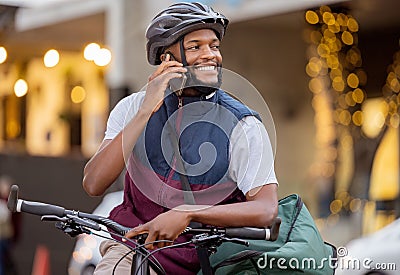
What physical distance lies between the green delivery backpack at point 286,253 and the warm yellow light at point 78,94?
21623 millimetres

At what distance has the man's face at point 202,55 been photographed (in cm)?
374

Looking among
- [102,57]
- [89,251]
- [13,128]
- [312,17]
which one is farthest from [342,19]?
[13,128]

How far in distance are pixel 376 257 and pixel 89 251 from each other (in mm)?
2694

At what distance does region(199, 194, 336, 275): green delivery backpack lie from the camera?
3646mm

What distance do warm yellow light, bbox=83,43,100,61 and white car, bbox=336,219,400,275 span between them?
11.4 m

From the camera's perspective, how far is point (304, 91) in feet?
61.3

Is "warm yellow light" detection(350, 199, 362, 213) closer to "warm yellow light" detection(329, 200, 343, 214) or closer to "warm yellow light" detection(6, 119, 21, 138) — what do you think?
"warm yellow light" detection(329, 200, 343, 214)

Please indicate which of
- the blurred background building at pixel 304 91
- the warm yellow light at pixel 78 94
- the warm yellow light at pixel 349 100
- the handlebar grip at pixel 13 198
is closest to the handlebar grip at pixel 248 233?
the handlebar grip at pixel 13 198

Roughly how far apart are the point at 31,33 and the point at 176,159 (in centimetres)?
1811

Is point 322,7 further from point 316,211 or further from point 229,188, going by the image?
point 229,188

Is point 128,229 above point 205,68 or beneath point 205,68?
beneath

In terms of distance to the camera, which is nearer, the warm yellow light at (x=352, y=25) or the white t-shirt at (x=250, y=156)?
the white t-shirt at (x=250, y=156)

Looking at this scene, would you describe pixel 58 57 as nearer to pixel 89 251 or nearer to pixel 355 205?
pixel 355 205

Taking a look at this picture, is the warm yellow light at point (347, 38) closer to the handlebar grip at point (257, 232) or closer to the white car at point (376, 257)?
the white car at point (376, 257)
